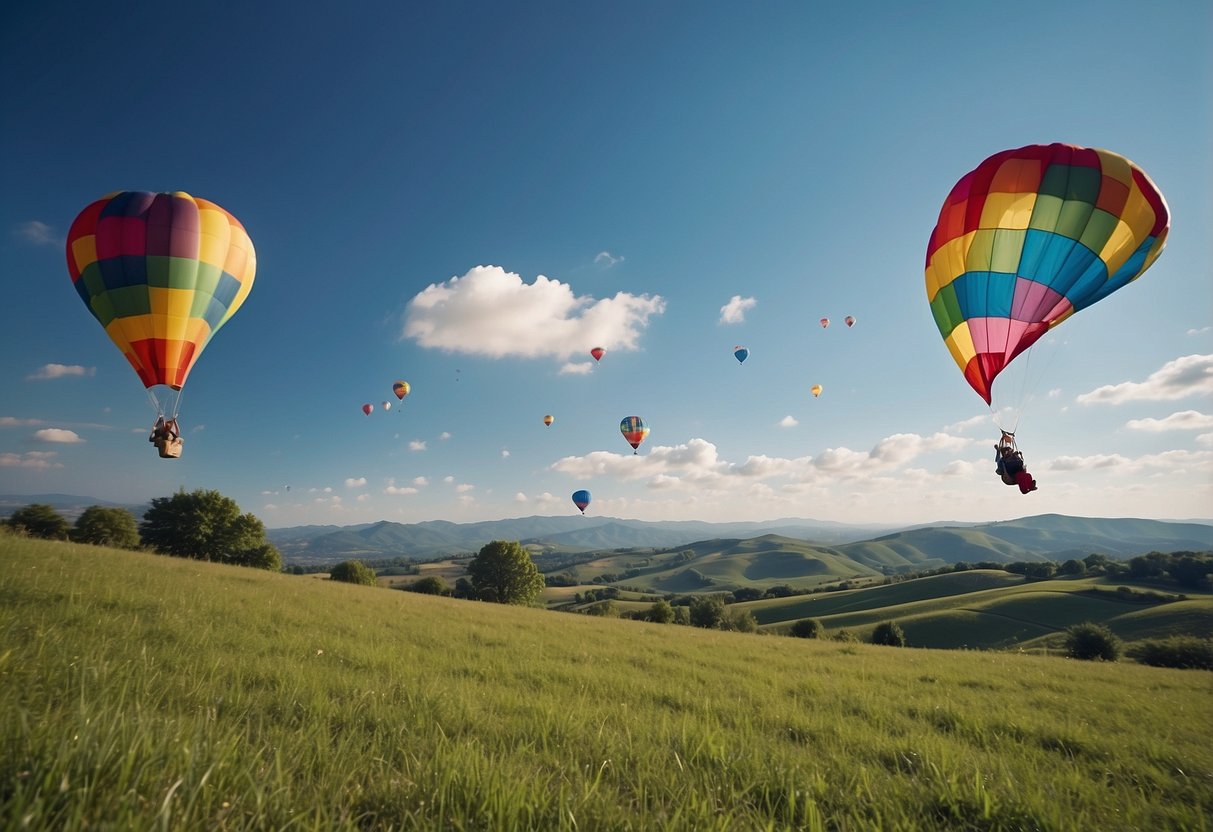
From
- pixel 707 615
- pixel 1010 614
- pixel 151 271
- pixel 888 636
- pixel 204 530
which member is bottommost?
pixel 1010 614

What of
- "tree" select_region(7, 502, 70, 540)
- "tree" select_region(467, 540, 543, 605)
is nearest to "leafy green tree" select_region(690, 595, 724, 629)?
"tree" select_region(467, 540, 543, 605)

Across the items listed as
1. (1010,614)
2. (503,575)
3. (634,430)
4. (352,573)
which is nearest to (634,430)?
(634,430)

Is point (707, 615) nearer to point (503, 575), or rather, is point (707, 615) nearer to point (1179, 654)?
point (503, 575)

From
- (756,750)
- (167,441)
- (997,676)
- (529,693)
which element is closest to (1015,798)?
(756,750)

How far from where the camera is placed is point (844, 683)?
28.9 ft

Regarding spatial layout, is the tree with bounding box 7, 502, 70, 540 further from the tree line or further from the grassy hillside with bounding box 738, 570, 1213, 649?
the grassy hillside with bounding box 738, 570, 1213, 649

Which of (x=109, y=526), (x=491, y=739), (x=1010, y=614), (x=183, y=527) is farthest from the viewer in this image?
(x=1010, y=614)

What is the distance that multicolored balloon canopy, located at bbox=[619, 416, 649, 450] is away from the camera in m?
52.9

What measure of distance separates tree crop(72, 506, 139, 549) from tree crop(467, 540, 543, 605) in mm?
29941

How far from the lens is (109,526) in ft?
135

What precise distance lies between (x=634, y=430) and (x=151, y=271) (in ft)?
137

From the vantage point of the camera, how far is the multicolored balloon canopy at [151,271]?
57.0 ft

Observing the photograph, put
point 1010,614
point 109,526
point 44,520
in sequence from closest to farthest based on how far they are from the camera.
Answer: point 44,520, point 109,526, point 1010,614

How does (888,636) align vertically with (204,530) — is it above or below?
below
